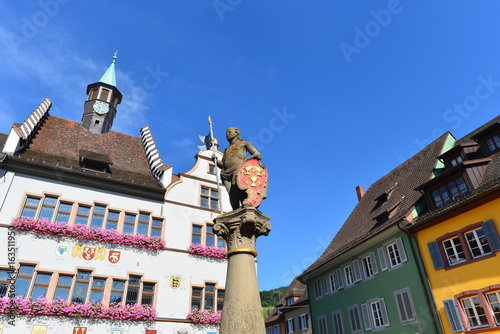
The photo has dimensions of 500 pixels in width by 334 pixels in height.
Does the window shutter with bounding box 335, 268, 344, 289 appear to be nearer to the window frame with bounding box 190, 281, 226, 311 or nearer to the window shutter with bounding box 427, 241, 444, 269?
the window shutter with bounding box 427, 241, 444, 269

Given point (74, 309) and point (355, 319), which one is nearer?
point (74, 309)

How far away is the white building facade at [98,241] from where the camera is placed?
14305mm

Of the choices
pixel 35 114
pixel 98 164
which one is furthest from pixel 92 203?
pixel 35 114

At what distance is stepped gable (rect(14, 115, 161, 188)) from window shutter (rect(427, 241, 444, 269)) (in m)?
14.0

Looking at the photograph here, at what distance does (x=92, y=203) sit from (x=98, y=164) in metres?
2.45

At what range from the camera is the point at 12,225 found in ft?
48.6

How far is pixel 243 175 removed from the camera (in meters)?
6.75

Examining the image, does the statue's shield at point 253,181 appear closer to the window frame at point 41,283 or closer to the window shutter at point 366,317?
the window frame at point 41,283

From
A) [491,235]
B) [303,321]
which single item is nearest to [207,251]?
[491,235]

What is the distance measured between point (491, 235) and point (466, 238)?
1.20 metres

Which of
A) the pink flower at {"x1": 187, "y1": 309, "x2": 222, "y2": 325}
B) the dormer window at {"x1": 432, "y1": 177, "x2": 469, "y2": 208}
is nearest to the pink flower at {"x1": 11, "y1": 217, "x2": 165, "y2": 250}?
the pink flower at {"x1": 187, "y1": 309, "x2": 222, "y2": 325}

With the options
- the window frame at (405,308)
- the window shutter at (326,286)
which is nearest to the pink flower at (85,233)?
the window frame at (405,308)

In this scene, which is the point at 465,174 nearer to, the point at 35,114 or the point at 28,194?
the point at 28,194

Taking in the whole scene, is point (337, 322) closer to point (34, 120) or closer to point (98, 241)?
point (98, 241)
